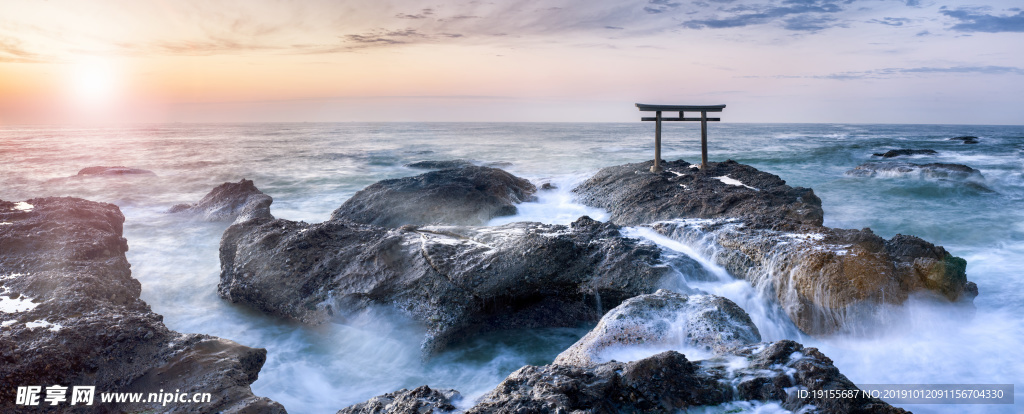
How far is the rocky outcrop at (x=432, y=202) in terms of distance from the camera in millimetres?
9430

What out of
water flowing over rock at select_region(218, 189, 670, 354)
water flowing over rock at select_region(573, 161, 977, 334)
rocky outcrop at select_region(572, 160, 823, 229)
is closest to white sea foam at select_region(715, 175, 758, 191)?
rocky outcrop at select_region(572, 160, 823, 229)

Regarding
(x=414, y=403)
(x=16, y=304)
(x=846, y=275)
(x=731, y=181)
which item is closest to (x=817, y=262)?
(x=846, y=275)

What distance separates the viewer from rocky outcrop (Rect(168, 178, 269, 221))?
11.0 meters

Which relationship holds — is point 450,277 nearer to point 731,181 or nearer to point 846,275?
point 846,275

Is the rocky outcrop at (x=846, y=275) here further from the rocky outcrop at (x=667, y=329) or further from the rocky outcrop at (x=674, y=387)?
the rocky outcrop at (x=674, y=387)

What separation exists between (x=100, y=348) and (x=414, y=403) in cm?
252

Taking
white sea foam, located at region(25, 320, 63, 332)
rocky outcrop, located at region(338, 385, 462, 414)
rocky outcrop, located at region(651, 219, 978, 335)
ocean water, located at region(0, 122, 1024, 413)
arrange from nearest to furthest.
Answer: rocky outcrop, located at region(338, 385, 462, 414) < white sea foam, located at region(25, 320, 63, 332) < ocean water, located at region(0, 122, 1024, 413) < rocky outcrop, located at region(651, 219, 978, 335)

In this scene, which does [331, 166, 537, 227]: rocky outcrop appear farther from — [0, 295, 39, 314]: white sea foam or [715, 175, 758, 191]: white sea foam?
[0, 295, 39, 314]: white sea foam

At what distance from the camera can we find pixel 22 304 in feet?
14.4

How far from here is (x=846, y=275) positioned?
5367 millimetres

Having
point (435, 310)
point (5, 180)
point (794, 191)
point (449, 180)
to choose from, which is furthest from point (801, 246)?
point (5, 180)

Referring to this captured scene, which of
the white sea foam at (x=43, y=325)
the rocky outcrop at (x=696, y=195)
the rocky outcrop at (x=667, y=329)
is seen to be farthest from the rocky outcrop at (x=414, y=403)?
the rocky outcrop at (x=696, y=195)

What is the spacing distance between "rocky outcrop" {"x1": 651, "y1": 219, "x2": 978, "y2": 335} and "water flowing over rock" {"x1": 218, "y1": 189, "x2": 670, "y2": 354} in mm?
1342

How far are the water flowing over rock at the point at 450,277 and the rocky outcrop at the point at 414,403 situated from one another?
6.78 feet
